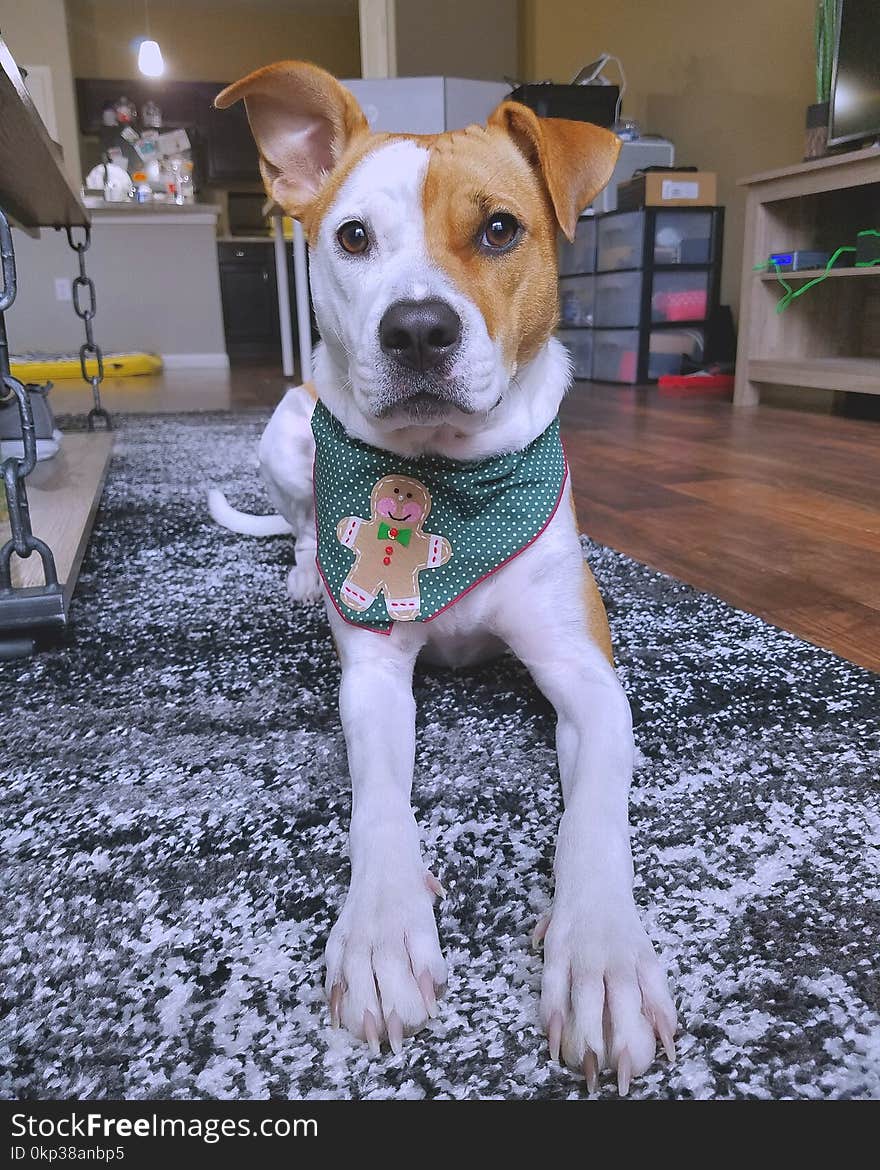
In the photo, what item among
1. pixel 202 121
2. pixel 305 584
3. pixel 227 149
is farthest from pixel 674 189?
pixel 202 121

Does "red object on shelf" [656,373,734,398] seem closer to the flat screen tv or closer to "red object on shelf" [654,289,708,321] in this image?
"red object on shelf" [654,289,708,321]

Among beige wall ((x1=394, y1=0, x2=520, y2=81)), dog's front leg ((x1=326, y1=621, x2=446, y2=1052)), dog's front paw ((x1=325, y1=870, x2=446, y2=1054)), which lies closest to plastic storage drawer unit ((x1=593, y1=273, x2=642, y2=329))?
beige wall ((x1=394, y1=0, x2=520, y2=81))

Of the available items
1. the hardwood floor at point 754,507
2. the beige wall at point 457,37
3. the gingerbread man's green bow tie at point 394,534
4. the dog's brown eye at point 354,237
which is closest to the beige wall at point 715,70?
the beige wall at point 457,37

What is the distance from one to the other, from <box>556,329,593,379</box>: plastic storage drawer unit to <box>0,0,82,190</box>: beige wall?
4.91 m

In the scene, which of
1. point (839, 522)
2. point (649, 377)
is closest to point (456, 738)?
point (839, 522)

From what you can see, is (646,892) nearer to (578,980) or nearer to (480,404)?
(578,980)

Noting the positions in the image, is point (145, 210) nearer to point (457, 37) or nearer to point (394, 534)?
point (457, 37)

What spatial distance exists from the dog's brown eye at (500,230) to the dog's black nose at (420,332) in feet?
0.56

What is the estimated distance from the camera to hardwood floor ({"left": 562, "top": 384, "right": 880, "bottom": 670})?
4.80 ft

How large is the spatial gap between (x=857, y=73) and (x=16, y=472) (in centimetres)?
374

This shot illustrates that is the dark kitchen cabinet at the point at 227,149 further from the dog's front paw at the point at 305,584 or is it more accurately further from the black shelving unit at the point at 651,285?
the dog's front paw at the point at 305,584

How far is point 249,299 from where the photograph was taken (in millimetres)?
9555

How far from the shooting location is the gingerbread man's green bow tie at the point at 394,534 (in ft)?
3.46

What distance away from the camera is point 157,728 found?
1.07m
